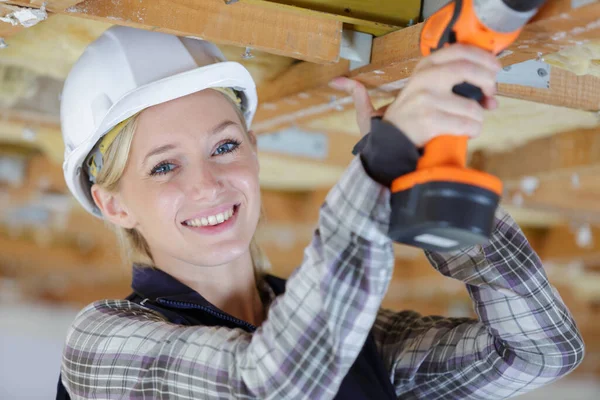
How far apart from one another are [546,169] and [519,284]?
1.03m

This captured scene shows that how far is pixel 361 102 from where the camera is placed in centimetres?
128

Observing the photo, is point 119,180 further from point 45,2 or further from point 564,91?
point 564,91

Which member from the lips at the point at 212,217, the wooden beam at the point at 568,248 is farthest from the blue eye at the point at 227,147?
the wooden beam at the point at 568,248

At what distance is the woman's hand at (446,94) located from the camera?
35.9 inches

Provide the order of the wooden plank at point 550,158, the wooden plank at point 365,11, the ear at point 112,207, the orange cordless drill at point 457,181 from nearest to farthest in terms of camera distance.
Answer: the orange cordless drill at point 457,181 < the wooden plank at point 365,11 < the ear at point 112,207 < the wooden plank at point 550,158

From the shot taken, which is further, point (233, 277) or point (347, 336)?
point (233, 277)

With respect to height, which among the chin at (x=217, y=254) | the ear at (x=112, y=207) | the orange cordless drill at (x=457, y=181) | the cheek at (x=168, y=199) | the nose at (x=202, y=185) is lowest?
the chin at (x=217, y=254)

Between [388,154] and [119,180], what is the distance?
0.75 metres

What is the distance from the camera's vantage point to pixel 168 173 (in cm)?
147

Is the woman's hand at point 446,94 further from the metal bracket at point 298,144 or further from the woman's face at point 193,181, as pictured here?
the metal bracket at point 298,144

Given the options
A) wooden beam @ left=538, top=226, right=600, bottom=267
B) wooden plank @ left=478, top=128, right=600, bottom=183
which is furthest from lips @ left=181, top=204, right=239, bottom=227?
wooden beam @ left=538, top=226, right=600, bottom=267

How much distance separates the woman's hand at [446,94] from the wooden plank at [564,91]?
1.58 feet

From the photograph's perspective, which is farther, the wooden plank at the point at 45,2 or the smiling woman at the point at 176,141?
the smiling woman at the point at 176,141

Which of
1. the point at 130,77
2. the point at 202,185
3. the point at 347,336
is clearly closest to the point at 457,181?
the point at 347,336
